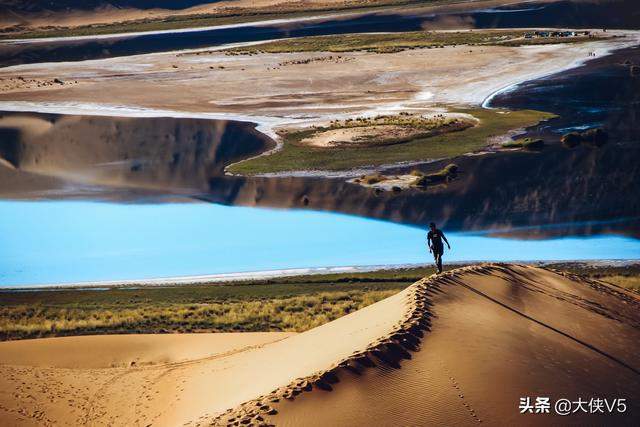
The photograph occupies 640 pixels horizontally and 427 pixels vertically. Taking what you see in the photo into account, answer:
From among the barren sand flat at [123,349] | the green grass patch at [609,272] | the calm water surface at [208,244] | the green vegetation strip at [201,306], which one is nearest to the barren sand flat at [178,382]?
the barren sand flat at [123,349]

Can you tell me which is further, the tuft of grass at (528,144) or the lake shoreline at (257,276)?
the tuft of grass at (528,144)

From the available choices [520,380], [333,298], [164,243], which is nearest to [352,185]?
[164,243]

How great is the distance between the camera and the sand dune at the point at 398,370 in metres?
12.4

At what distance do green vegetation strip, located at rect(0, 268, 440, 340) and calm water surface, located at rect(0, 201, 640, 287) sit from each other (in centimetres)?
268

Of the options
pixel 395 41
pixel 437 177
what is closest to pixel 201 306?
pixel 437 177

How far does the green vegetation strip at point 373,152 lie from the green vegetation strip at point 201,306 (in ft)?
60.3

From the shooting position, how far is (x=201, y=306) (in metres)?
25.6

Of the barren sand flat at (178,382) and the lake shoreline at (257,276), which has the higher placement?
the barren sand flat at (178,382)

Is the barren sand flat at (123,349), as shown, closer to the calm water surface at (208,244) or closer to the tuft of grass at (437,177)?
the calm water surface at (208,244)

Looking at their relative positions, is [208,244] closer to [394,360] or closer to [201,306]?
[201,306]

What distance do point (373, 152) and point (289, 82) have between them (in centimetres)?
2783

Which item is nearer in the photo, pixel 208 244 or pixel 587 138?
pixel 208 244

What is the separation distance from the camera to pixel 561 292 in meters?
20.4

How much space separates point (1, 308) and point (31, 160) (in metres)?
27.5
